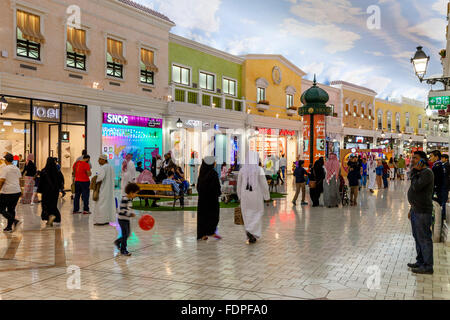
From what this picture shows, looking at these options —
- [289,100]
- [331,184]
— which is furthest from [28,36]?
[289,100]

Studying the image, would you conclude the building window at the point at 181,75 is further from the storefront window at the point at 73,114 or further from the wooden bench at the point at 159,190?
the wooden bench at the point at 159,190

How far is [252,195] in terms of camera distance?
8.39m

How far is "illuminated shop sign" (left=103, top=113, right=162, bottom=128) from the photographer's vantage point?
18891 millimetres

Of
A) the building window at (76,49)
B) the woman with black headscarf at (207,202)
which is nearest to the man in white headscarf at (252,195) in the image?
the woman with black headscarf at (207,202)

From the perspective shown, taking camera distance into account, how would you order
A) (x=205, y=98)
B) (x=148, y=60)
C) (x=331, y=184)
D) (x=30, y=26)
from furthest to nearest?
(x=205, y=98)
(x=148, y=60)
(x=30, y=26)
(x=331, y=184)

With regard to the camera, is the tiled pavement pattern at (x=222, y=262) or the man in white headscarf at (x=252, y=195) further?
the man in white headscarf at (x=252, y=195)

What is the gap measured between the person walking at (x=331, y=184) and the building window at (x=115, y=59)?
1105cm

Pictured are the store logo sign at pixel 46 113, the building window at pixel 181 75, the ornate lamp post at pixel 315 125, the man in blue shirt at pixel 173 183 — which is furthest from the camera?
the building window at pixel 181 75

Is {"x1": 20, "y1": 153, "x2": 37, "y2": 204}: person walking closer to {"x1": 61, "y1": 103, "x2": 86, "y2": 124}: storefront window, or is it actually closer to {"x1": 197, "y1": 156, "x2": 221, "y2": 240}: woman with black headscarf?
{"x1": 61, "y1": 103, "x2": 86, "y2": 124}: storefront window

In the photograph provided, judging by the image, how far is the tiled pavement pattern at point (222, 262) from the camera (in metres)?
5.08

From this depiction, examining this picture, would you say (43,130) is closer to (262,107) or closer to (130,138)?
(130,138)

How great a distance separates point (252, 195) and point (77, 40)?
12.8 metres

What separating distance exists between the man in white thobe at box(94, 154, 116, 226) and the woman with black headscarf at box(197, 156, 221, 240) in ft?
9.26
